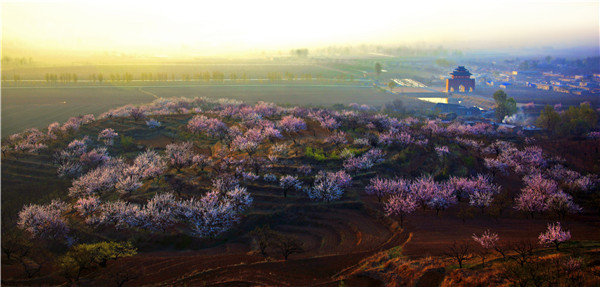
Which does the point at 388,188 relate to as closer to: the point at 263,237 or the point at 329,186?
the point at 329,186

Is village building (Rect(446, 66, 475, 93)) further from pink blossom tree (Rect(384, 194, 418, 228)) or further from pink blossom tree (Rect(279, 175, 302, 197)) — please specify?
pink blossom tree (Rect(279, 175, 302, 197))

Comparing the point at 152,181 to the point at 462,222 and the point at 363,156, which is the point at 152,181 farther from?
the point at 462,222

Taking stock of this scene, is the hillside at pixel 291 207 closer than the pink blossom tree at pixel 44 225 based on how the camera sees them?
Yes

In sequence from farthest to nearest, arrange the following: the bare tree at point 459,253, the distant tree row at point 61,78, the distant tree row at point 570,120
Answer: the distant tree row at point 61,78, the distant tree row at point 570,120, the bare tree at point 459,253

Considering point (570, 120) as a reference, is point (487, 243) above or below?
below

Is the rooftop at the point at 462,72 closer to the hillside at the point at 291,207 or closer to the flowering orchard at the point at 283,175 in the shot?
the flowering orchard at the point at 283,175

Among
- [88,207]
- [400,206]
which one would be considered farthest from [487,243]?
[88,207]

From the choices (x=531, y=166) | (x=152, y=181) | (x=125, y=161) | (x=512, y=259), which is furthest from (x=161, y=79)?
(x=512, y=259)

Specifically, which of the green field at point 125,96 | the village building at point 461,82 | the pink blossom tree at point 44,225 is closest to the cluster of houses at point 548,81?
the village building at point 461,82
